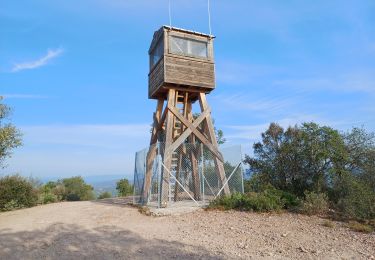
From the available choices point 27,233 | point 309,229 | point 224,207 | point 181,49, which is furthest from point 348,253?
point 181,49

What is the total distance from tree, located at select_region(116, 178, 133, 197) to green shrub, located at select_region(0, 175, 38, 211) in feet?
25.9

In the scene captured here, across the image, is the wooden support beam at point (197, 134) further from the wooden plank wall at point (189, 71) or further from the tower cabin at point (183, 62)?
the wooden plank wall at point (189, 71)

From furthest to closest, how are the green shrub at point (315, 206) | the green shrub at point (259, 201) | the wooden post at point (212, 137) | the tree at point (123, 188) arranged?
the tree at point (123, 188) < the wooden post at point (212, 137) < the green shrub at point (259, 201) < the green shrub at point (315, 206)

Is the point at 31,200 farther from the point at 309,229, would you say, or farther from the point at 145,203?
the point at 309,229

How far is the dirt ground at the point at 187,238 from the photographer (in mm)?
6254

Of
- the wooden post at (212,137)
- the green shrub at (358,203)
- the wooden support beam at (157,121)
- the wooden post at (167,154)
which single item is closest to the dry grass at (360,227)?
the green shrub at (358,203)

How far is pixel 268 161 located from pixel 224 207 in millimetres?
4167

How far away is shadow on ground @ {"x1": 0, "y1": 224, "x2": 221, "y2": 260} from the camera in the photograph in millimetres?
6289

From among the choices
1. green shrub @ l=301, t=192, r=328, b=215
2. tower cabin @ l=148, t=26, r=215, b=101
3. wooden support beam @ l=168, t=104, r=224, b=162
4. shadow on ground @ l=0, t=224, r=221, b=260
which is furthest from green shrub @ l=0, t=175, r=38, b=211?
green shrub @ l=301, t=192, r=328, b=215

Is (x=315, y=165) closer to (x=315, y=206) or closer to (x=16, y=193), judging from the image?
(x=315, y=206)

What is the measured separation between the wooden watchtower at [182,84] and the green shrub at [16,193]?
6229mm

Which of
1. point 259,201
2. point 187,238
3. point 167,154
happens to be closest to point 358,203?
point 259,201

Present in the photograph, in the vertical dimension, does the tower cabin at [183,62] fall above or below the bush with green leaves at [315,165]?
above

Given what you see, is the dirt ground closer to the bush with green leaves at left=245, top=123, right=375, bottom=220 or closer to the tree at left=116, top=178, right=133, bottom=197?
the bush with green leaves at left=245, top=123, right=375, bottom=220
